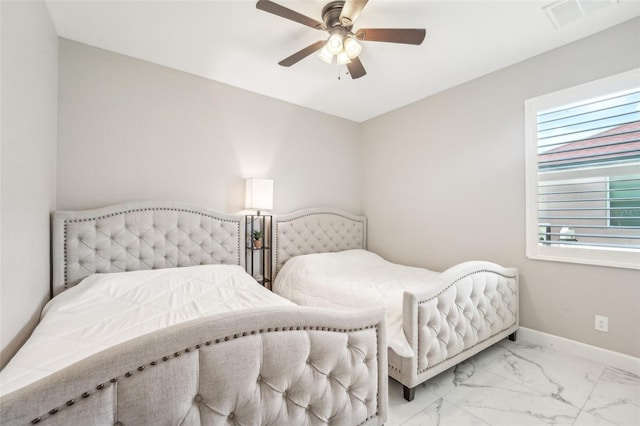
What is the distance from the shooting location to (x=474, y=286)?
6.99 ft

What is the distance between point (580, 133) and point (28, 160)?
12.4 feet

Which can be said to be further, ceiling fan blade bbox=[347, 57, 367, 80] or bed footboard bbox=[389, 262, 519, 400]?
ceiling fan blade bbox=[347, 57, 367, 80]

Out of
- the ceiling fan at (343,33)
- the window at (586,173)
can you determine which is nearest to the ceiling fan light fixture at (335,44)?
the ceiling fan at (343,33)

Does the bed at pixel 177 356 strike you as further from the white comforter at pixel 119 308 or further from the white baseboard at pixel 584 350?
the white baseboard at pixel 584 350

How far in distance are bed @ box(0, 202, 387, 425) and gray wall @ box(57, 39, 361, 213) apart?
1.51 feet

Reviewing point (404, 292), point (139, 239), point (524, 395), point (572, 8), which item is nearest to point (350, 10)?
point (572, 8)

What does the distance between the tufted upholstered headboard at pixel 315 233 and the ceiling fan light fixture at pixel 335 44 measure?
5.95 feet

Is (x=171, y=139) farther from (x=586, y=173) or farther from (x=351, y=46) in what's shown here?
(x=586, y=173)

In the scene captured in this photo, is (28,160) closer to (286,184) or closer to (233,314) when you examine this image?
(233,314)

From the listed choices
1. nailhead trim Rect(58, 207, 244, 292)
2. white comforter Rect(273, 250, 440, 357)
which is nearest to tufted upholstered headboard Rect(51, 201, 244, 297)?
nailhead trim Rect(58, 207, 244, 292)

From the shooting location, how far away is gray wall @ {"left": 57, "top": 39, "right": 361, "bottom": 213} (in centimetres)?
229

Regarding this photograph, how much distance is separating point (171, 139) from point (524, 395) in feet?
11.1

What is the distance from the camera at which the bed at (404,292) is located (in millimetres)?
1751

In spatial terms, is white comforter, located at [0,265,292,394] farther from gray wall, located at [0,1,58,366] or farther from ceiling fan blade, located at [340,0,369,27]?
ceiling fan blade, located at [340,0,369,27]
